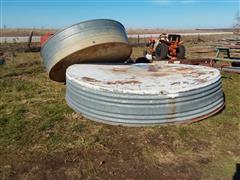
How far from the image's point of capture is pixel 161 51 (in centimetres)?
1263

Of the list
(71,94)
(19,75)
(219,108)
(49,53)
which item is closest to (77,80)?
(71,94)

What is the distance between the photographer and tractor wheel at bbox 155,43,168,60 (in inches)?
497

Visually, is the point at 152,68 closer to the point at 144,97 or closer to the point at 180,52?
the point at 144,97

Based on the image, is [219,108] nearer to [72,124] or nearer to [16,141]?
[72,124]

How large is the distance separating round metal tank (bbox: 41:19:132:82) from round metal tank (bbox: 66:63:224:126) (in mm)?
1004

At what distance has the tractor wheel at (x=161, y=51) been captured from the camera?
12633mm

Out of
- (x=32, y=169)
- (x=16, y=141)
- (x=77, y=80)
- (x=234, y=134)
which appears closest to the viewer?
(x=32, y=169)

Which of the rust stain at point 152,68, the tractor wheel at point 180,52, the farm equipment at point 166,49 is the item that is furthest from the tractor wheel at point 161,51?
the rust stain at point 152,68

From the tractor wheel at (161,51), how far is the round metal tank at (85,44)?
4993 millimetres

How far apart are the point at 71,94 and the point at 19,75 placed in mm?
4232

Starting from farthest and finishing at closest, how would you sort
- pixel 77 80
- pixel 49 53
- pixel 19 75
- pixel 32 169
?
pixel 19 75
pixel 49 53
pixel 77 80
pixel 32 169

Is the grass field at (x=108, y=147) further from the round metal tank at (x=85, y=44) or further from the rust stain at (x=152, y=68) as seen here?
the rust stain at (x=152, y=68)

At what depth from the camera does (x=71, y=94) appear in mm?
6211

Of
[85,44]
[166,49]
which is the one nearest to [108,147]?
[85,44]
